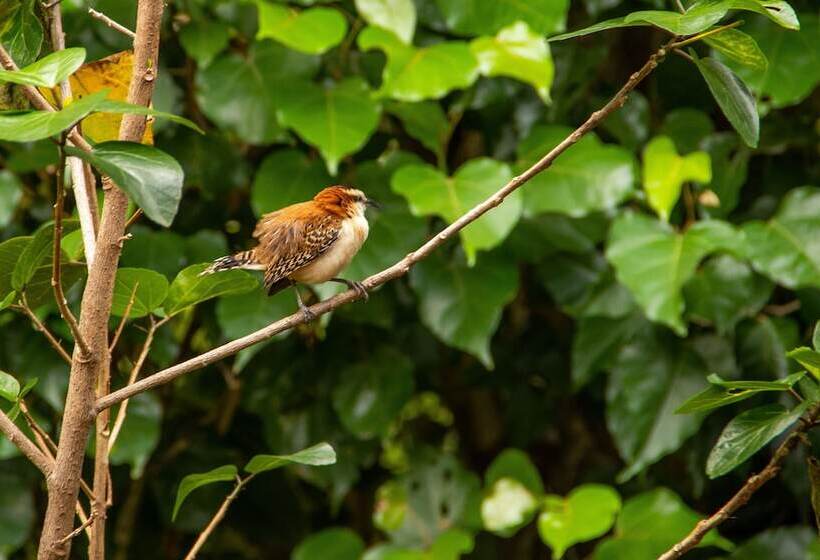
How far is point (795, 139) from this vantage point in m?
2.49

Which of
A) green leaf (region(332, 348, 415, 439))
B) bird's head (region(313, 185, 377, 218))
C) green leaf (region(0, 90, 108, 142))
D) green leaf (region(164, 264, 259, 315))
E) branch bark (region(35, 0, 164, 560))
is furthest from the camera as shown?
green leaf (region(332, 348, 415, 439))

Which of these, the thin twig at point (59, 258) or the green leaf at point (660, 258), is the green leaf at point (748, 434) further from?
the green leaf at point (660, 258)

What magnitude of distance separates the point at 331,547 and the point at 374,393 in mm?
387

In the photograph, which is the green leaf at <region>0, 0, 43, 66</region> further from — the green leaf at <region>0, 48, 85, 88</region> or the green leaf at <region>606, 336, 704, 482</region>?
the green leaf at <region>606, 336, 704, 482</region>

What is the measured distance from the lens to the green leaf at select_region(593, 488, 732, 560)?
7.53ft

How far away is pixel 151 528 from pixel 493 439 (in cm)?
97

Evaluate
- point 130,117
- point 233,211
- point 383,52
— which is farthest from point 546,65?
point 130,117

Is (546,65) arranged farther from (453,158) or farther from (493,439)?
(493,439)

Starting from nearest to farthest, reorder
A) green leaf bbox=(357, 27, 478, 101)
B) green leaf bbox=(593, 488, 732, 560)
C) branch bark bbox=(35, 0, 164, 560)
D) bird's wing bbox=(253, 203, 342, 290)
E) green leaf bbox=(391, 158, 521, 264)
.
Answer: branch bark bbox=(35, 0, 164, 560) < bird's wing bbox=(253, 203, 342, 290) < green leaf bbox=(391, 158, 521, 264) < green leaf bbox=(357, 27, 478, 101) < green leaf bbox=(593, 488, 732, 560)

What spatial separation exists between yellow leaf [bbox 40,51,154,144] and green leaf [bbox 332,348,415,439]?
1.45m

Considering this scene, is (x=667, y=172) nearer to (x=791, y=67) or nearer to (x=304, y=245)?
(x=791, y=67)

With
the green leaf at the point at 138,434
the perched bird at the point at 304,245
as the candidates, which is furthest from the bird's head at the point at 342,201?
the green leaf at the point at 138,434

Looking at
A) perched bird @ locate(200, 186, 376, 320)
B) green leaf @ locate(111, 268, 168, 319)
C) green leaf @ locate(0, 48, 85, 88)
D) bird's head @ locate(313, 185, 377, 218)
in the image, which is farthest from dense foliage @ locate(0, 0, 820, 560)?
green leaf @ locate(0, 48, 85, 88)

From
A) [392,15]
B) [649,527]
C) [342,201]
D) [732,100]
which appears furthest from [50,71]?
[649,527]
